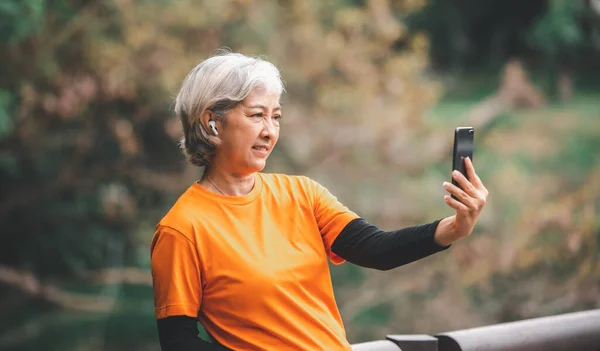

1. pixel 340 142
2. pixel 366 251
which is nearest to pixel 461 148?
pixel 366 251

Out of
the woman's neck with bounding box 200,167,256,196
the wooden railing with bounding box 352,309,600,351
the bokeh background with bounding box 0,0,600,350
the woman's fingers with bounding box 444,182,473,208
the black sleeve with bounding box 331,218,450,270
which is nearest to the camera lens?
the woman's fingers with bounding box 444,182,473,208

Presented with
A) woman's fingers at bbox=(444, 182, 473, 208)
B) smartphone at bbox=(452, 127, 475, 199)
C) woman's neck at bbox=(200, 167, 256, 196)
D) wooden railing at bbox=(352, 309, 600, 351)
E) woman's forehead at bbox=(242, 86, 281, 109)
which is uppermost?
woman's forehead at bbox=(242, 86, 281, 109)

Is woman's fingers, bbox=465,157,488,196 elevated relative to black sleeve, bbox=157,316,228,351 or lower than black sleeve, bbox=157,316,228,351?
elevated

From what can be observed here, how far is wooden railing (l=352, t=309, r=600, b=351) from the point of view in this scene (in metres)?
2.03

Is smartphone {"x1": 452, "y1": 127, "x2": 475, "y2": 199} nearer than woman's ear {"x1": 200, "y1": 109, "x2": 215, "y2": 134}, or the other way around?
smartphone {"x1": 452, "y1": 127, "x2": 475, "y2": 199}

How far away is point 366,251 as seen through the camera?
1.83m

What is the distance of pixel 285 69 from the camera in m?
5.94

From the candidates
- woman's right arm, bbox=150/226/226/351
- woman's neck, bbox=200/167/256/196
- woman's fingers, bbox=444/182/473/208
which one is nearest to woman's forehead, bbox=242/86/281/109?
woman's neck, bbox=200/167/256/196

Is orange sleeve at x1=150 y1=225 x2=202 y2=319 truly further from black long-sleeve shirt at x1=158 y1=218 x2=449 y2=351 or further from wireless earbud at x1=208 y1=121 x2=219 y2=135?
wireless earbud at x1=208 y1=121 x2=219 y2=135

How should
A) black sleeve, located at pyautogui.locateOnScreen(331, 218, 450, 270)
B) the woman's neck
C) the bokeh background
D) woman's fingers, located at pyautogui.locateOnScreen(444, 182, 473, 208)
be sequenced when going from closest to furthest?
A: woman's fingers, located at pyautogui.locateOnScreen(444, 182, 473, 208), black sleeve, located at pyautogui.locateOnScreen(331, 218, 450, 270), the woman's neck, the bokeh background

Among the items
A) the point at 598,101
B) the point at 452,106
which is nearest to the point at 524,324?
the point at 452,106

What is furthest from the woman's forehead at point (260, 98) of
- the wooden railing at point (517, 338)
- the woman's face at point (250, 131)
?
the wooden railing at point (517, 338)

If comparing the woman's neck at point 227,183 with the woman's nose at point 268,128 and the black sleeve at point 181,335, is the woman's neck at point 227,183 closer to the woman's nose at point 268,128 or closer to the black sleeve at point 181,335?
the woman's nose at point 268,128

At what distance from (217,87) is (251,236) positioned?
0.36 meters
